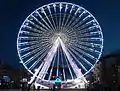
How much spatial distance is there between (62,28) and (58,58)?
16.0 ft

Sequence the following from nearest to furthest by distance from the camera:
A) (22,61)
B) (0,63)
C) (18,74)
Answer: (22,61)
(18,74)
(0,63)

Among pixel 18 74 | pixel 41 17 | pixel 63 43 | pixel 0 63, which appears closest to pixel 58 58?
pixel 63 43

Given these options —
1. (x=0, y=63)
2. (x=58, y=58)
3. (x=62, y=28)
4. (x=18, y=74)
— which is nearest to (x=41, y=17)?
(x=62, y=28)

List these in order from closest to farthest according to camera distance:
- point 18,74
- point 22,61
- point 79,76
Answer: point 22,61 < point 79,76 < point 18,74

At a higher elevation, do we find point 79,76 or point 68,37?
point 68,37

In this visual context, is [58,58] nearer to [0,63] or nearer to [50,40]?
[50,40]

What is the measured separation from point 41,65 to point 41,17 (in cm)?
780

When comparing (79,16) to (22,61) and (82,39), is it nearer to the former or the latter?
(82,39)

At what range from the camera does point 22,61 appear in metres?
47.2

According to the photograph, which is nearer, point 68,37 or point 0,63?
point 68,37

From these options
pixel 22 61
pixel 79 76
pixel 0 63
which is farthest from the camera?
pixel 0 63

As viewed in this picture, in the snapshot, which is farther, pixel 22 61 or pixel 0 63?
pixel 0 63

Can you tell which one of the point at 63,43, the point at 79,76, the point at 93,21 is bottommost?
the point at 79,76

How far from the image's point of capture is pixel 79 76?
165 feet
